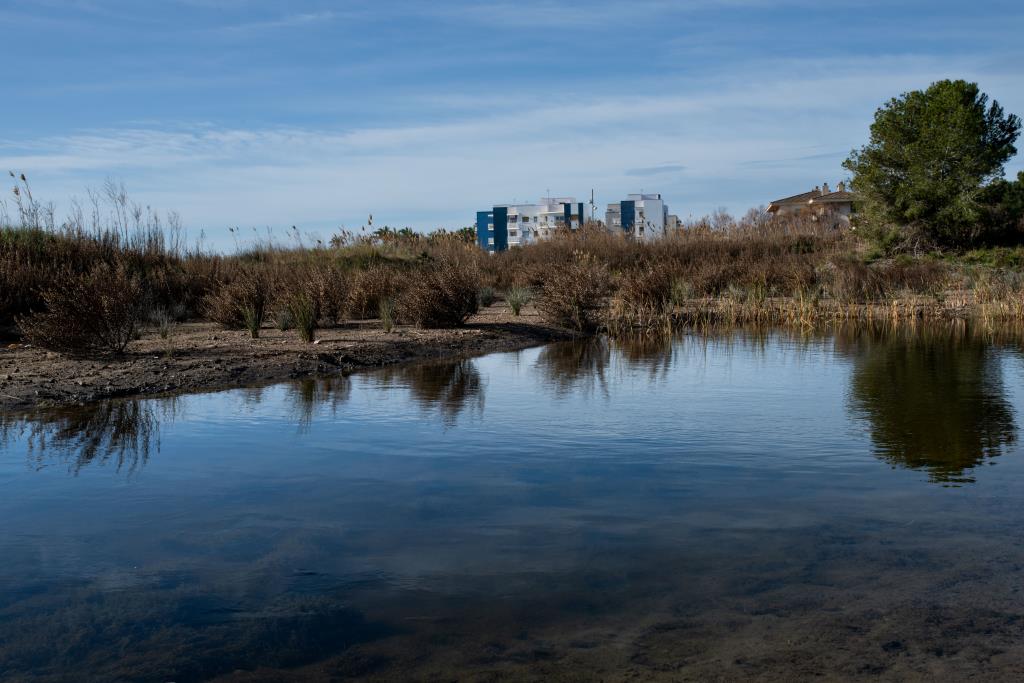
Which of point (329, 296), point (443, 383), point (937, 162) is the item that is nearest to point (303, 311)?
point (329, 296)

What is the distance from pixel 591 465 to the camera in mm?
8008

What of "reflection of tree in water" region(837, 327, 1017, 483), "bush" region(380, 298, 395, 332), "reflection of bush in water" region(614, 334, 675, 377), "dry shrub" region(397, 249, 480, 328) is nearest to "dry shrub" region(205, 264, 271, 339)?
"bush" region(380, 298, 395, 332)

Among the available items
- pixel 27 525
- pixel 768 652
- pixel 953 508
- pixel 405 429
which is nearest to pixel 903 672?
A: pixel 768 652

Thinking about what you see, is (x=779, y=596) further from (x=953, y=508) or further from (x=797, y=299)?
(x=797, y=299)

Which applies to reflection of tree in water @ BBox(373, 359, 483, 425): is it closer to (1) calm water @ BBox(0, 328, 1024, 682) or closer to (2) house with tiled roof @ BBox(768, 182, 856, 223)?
(1) calm water @ BBox(0, 328, 1024, 682)

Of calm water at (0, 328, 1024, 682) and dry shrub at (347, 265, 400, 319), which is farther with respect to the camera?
dry shrub at (347, 265, 400, 319)

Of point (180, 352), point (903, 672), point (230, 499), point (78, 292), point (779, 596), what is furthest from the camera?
point (180, 352)

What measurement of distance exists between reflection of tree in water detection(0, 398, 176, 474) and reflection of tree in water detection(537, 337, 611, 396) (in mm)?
4884

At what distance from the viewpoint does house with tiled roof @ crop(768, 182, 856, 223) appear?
66125 millimetres

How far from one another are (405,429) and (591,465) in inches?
99.0

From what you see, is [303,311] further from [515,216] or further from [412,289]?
[515,216]

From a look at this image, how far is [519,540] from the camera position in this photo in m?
6.02

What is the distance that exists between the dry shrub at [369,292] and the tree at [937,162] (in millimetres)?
26050

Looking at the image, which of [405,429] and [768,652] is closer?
[768,652]
